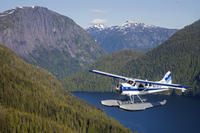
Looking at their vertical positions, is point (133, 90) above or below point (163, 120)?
above

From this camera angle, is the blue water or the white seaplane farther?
the blue water

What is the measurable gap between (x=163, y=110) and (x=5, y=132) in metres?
117

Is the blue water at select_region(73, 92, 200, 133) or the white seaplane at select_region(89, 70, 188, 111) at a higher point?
the white seaplane at select_region(89, 70, 188, 111)

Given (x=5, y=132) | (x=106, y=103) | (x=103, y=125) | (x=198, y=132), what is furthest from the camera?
(x=103, y=125)

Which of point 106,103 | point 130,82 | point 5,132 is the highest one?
point 130,82

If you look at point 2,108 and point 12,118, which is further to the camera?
point 2,108

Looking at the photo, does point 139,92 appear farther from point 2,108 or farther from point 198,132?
point 2,108

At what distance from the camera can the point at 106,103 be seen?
180ft

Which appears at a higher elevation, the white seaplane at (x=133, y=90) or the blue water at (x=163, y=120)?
the white seaplane at (x=133, y=90)

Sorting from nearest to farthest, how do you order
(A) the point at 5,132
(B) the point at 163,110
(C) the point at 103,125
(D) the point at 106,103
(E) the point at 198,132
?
(D) the point at 106,103 → (E) the point at 198,132 → (A) the point at 5,132 → (C) the point at 103,125 → (B) the point at 163,110

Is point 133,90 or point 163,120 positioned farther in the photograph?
point 163,120

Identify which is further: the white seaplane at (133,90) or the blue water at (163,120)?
the blue water at (163,120)

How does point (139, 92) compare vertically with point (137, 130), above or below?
above

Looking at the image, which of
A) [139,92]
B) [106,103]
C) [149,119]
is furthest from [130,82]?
[149,119]
